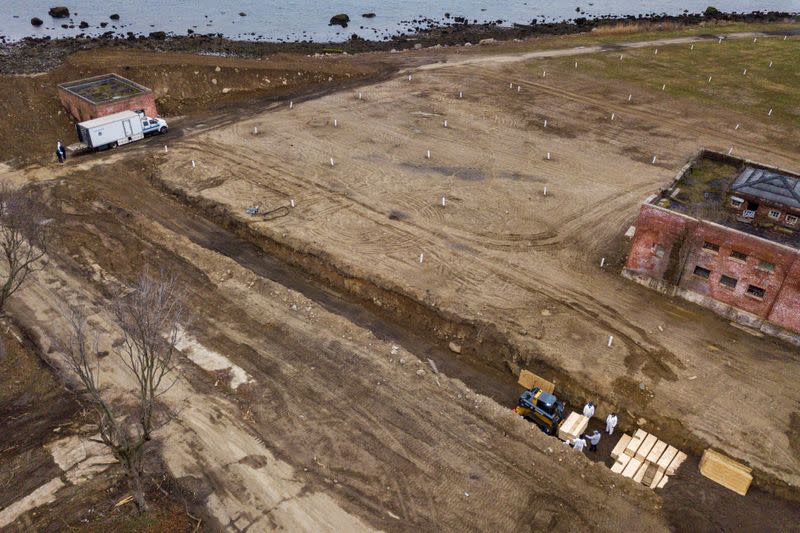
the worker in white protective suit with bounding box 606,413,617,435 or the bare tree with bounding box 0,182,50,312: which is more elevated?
the bare tree with bounding box 0,182,50,312

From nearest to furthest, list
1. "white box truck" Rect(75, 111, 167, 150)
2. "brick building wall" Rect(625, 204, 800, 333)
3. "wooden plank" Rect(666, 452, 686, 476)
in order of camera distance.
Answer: "wooden plank" Rect(666, 452, 686, 476), "brick building wall" Rect(625, 204, 800, 333), "white box truck" Rect(75, 111, 167, 150)

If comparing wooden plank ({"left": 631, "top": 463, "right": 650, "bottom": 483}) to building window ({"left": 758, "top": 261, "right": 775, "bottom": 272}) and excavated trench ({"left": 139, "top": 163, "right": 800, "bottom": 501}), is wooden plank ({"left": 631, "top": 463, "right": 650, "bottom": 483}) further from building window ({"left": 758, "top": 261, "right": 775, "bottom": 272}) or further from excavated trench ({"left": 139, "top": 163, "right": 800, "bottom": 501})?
building window ({"left": 758, "top": 261, "right": 775, "bottom": 272})

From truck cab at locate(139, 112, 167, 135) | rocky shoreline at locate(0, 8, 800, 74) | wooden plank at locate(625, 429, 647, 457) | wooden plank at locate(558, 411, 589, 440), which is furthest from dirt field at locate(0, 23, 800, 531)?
rocky shoreline at locate(0, 8, 800, 74)

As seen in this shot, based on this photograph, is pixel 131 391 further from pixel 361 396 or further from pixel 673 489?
pixel 673 489

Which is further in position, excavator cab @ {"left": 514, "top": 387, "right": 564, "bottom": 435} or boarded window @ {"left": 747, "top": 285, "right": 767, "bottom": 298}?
boarded window @ {"left": 747, "top": 285, "right": 767, "bottom": 298}

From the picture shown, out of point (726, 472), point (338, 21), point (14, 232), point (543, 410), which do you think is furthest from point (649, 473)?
point (338, 21)

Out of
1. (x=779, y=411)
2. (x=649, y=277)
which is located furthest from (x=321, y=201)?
(x=779, y=411)

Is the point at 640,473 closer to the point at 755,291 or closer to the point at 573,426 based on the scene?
the point at 573,426
